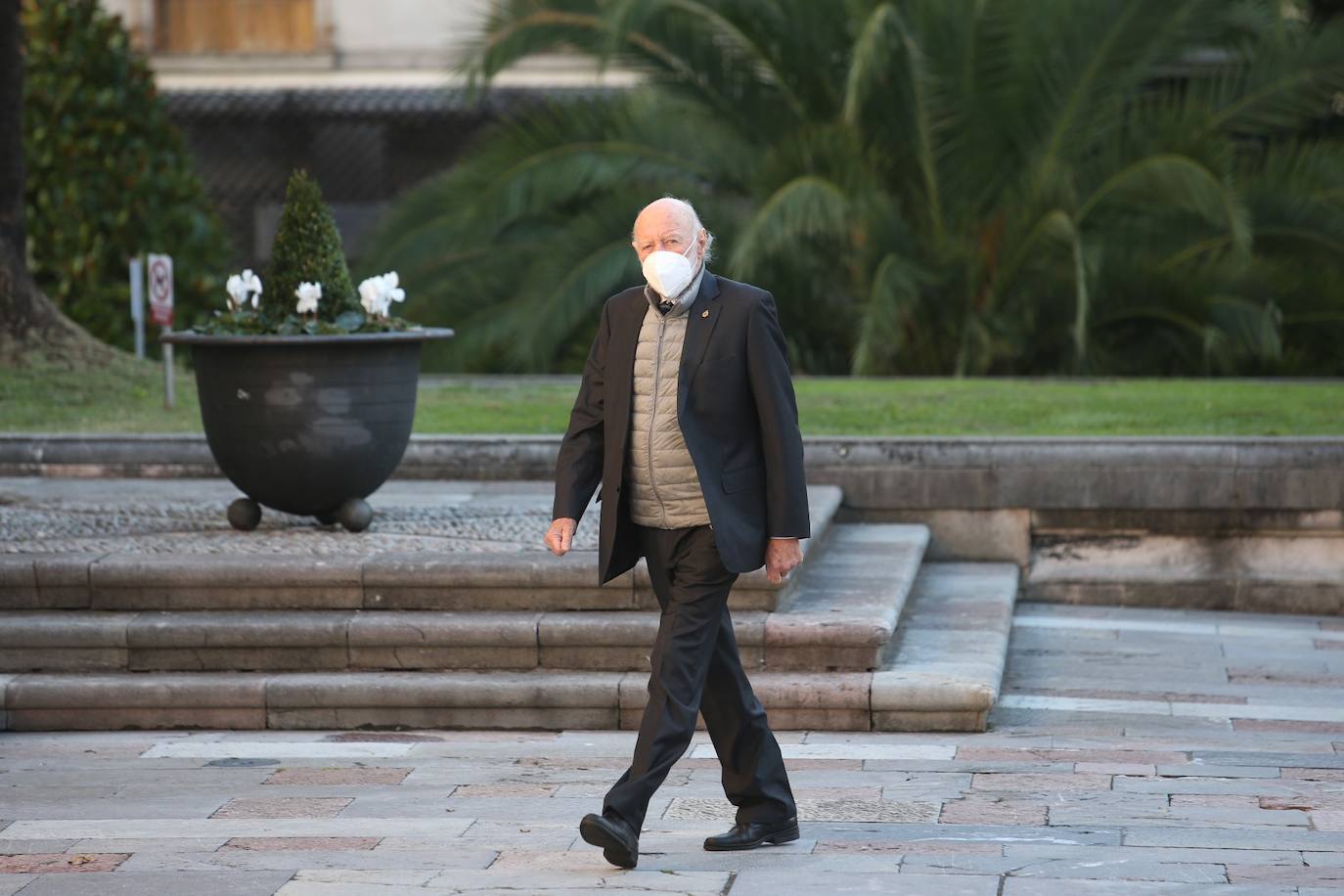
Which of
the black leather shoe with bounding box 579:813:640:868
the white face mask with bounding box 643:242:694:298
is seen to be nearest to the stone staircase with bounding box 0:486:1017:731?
the black leather shoe with bounding box 579:813:640:868

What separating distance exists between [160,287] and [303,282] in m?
3.55

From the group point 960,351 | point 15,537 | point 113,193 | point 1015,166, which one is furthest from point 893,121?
point 15,537

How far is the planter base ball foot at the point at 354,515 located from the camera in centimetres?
813

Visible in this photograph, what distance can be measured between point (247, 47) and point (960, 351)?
441 inches

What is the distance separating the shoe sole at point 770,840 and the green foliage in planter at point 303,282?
11.6 feet

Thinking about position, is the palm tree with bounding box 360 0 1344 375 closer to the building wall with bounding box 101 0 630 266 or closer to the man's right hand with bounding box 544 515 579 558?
the building wall with bounding box 101 0 630 266

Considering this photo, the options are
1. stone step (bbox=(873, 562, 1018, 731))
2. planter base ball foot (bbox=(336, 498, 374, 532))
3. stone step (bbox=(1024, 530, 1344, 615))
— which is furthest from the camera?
stone step (bbox=(1024, 530, 1344, 615))

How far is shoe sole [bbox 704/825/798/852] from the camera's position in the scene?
5156 millimetres

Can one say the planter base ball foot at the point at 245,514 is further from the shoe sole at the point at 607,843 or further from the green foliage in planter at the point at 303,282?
the shoe sole at the point at 607,843

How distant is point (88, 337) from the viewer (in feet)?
42.0

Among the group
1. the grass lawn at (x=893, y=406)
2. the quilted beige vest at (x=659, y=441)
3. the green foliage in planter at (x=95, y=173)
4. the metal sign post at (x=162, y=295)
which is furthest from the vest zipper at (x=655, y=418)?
the green foliage in planter at (x=95, y=173)

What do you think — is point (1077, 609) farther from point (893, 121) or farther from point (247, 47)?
point (247, 47)

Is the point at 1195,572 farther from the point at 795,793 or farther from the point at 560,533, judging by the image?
the point at 560,533

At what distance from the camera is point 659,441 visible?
5098mm
